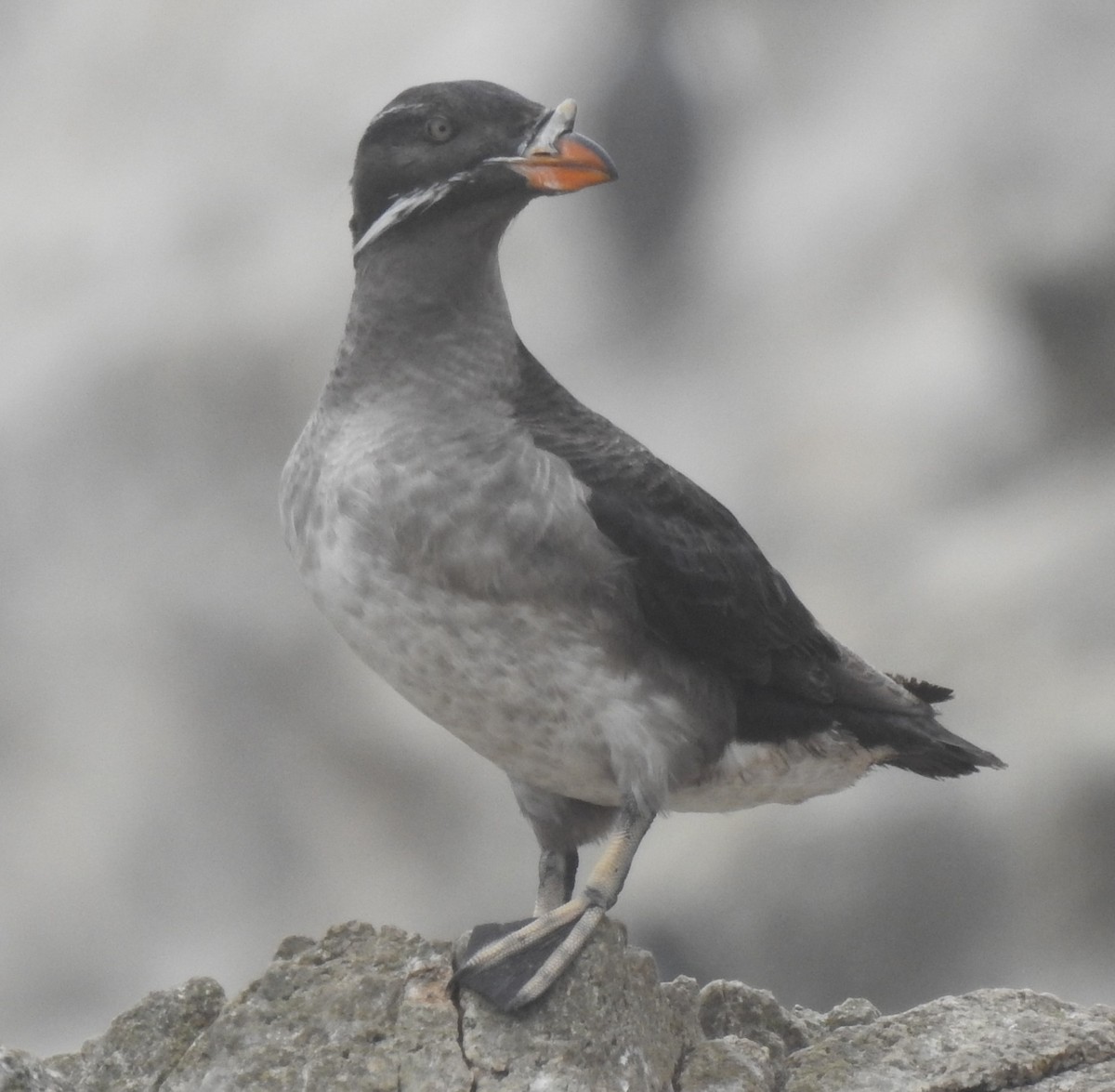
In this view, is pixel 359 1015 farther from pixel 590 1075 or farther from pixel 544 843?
pixel 544 843

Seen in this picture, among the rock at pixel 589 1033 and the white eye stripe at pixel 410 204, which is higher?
the white eye stripe at pixel 410 204

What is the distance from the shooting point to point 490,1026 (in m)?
3.82

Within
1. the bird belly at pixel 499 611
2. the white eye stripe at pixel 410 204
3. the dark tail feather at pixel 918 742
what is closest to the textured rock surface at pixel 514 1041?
the bird belly at pixel 499 611

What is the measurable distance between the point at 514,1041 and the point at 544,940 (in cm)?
27

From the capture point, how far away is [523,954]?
3.95 m

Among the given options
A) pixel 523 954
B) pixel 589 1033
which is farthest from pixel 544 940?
pixel 589 1033

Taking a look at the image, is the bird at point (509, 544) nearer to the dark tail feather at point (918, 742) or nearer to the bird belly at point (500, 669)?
the bird belly at point (500, 669)

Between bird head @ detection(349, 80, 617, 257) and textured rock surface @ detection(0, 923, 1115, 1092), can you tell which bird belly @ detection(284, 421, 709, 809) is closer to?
textured rock surface @ detection(0, 923, 1115, 1092)

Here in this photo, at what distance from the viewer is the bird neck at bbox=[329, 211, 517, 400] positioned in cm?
436

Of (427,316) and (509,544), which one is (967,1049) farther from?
(427,316)

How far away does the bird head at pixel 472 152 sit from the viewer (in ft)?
13.6

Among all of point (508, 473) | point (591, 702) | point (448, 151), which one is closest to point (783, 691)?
point (591, 702)

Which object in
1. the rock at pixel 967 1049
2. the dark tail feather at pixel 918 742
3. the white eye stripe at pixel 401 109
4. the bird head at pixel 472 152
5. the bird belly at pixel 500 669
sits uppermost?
the white eye stripe at pixel 401 109

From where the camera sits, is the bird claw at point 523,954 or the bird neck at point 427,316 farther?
the bird neck at point 427,316
